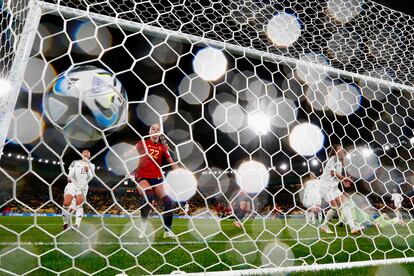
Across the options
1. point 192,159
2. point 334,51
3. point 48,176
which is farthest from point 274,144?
point 334,51

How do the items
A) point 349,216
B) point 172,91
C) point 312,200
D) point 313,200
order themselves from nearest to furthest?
1. point 172,91
2. point 349,216
3. point 313,200
4. point 312,200

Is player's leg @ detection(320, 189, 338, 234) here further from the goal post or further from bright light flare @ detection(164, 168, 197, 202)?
bright light flare @ detection(164, 168, 197, 202)

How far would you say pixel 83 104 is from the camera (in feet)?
6.09

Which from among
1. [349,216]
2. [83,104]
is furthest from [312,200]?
[83,104]

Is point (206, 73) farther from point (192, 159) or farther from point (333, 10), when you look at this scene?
point (192, 159)

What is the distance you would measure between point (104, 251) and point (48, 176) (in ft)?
57.9

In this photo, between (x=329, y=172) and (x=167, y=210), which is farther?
(x=329, y=172)

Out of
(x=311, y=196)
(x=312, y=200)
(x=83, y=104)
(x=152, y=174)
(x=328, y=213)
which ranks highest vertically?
(x=83, y=104)

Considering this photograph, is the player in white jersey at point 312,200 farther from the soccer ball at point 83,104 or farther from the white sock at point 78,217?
the soccer ball at point 83,104

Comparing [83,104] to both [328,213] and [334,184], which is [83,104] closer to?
[334,184]

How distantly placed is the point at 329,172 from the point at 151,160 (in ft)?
9.51

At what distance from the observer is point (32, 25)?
5.65ft

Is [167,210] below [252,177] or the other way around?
the other way around

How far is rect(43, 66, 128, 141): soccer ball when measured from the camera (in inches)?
69.9
